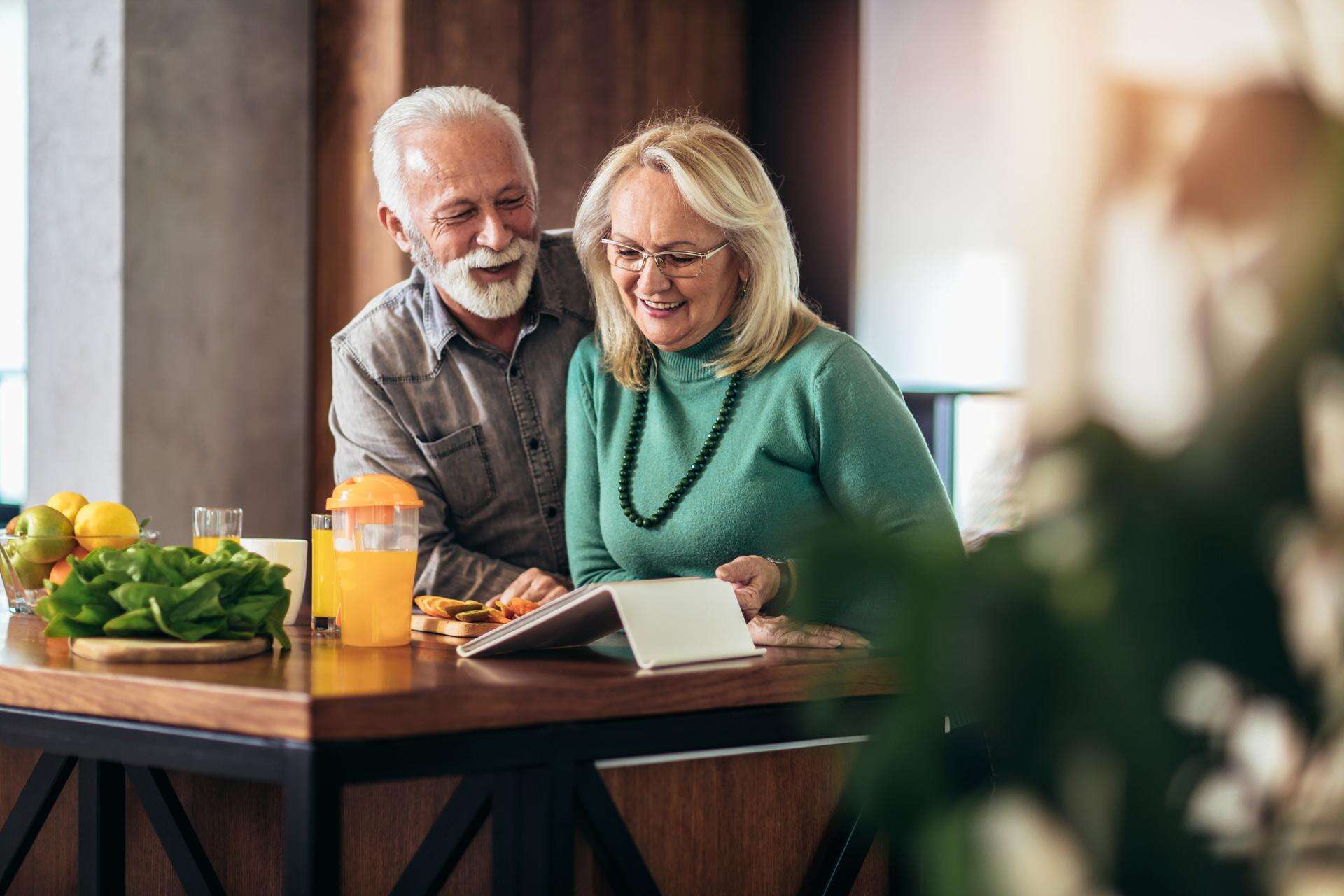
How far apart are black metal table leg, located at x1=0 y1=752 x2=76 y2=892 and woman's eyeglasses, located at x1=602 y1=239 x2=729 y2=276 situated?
1009 millimetres

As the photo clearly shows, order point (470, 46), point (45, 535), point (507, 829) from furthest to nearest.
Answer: point (470, 46) < point (45, 535) < point (507, 829)

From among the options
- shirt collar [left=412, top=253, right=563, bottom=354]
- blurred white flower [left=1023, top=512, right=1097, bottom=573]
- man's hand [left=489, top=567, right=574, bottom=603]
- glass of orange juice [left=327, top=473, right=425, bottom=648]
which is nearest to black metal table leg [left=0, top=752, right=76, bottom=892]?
glass of orange juice [left=327, top=473, right=425, bottom=648]

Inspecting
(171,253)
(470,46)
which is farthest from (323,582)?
(470,46)

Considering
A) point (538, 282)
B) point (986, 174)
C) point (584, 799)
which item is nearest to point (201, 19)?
point (538, 282)

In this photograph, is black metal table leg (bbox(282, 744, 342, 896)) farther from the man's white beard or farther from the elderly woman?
the man's white beard

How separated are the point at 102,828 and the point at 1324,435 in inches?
52.0

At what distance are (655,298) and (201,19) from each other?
2.31 meters

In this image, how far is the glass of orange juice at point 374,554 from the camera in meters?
1.45

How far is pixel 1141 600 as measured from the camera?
14.9 inches

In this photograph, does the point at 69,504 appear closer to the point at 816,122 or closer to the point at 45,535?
the point at 45,535

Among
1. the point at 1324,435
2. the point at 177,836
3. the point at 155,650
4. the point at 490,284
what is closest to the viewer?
the point at 1324,435

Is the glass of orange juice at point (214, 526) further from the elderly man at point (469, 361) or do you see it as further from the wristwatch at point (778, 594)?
the wristwatch at point (778, 594)

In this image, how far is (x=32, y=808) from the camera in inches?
54.6

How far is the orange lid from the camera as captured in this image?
4.73ft
